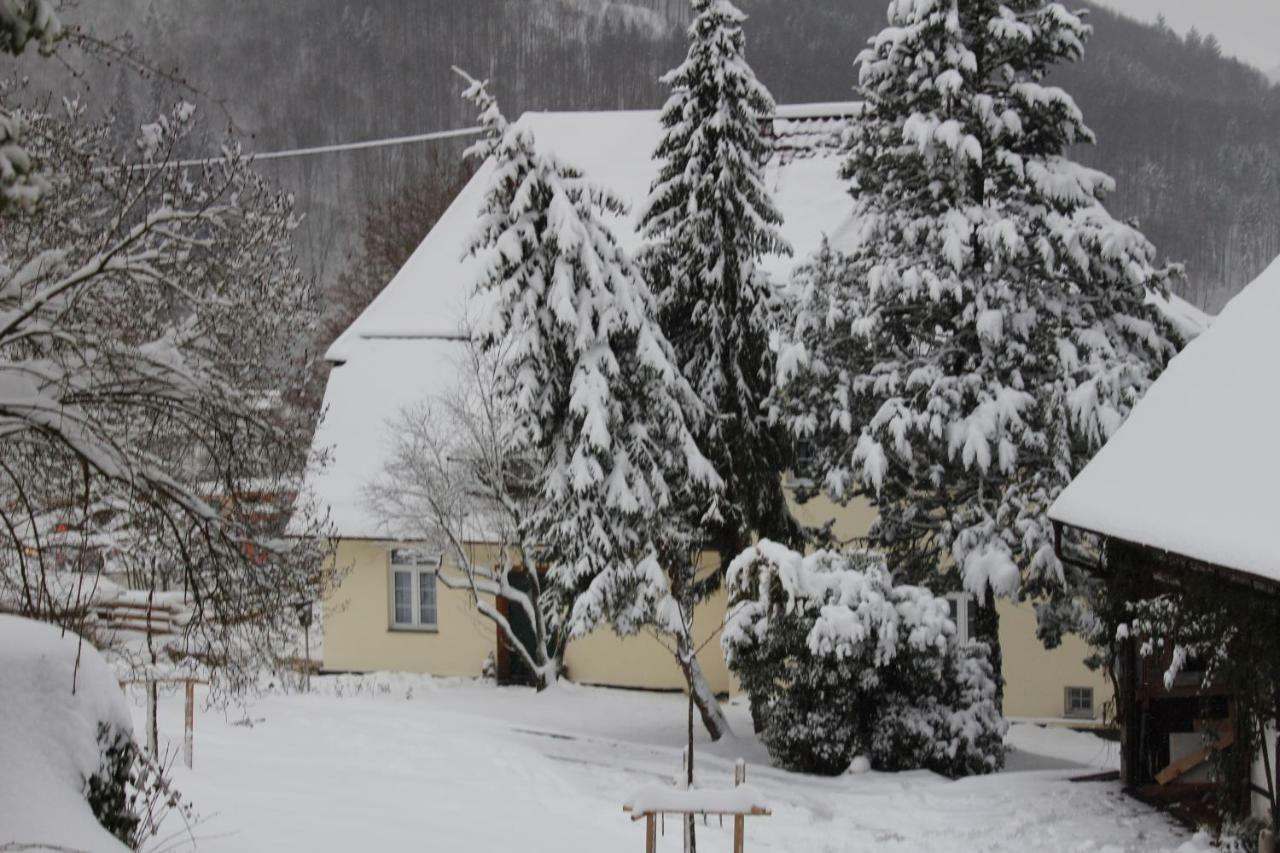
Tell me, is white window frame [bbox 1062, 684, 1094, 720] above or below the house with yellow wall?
below

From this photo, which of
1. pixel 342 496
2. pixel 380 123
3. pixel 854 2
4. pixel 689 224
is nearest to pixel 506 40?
pixel 380 123

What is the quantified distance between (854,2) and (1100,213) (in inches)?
1692

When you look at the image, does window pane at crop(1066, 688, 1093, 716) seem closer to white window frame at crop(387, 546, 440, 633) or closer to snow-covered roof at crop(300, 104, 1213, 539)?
snow-covered roof at crop(300, 104, 1213, 539)

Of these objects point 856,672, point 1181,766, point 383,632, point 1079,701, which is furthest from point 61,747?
point 1079,701

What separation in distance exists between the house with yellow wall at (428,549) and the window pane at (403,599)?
2 centimetres

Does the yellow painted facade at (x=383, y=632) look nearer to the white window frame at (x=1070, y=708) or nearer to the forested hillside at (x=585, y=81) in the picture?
the white window frame at (x=1070, y=708)

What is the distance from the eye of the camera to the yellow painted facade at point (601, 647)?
24.1 m

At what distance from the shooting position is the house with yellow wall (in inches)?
952

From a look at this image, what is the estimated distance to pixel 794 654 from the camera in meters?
17.1

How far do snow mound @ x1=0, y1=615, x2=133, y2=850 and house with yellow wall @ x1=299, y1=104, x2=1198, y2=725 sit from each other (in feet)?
47.7

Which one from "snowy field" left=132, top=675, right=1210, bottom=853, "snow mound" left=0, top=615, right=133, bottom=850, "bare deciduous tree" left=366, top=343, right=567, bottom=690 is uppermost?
"bare deciduous tree" left=366, top=343, right=567, bottom=690

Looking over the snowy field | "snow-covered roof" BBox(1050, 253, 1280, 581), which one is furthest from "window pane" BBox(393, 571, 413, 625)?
"snow-covered roof" BBox(1050, 253, 1280, 581)

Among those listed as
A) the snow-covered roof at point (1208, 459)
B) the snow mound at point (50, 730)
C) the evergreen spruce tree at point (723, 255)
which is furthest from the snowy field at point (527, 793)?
the evergreen spruce tree at point (723, 255)

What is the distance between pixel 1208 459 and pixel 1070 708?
13538 millimetres
